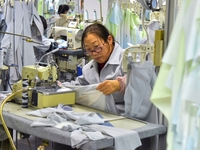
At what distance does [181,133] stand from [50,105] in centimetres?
161

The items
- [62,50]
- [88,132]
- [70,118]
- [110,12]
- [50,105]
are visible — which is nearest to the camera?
[88,132]

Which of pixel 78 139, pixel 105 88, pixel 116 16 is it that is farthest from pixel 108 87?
pixel 116 16

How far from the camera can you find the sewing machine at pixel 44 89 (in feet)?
8.87

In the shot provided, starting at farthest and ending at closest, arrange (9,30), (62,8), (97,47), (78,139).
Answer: (62,8) < (9,30) < (97,47) < (78,139)

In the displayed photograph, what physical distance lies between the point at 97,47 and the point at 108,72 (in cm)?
20

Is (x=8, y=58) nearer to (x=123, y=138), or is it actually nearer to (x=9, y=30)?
(x=9, y=30)

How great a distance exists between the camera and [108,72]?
3035mm

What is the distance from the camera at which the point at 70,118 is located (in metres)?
2.41

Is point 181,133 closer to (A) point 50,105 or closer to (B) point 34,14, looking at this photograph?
(A) point 50,105

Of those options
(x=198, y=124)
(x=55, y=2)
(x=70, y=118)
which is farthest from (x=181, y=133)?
(x=55, y=2)

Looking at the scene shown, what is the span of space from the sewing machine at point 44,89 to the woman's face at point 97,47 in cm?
33

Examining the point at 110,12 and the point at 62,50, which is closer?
the point at 110,12

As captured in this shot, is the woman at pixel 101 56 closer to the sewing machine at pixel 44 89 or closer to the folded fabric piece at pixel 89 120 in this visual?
the sewing machine at pixel 44 89

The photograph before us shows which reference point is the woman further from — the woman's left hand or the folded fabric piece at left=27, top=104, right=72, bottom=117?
the folded fabric piece at left=27, top=104, right=72, bottom=117
